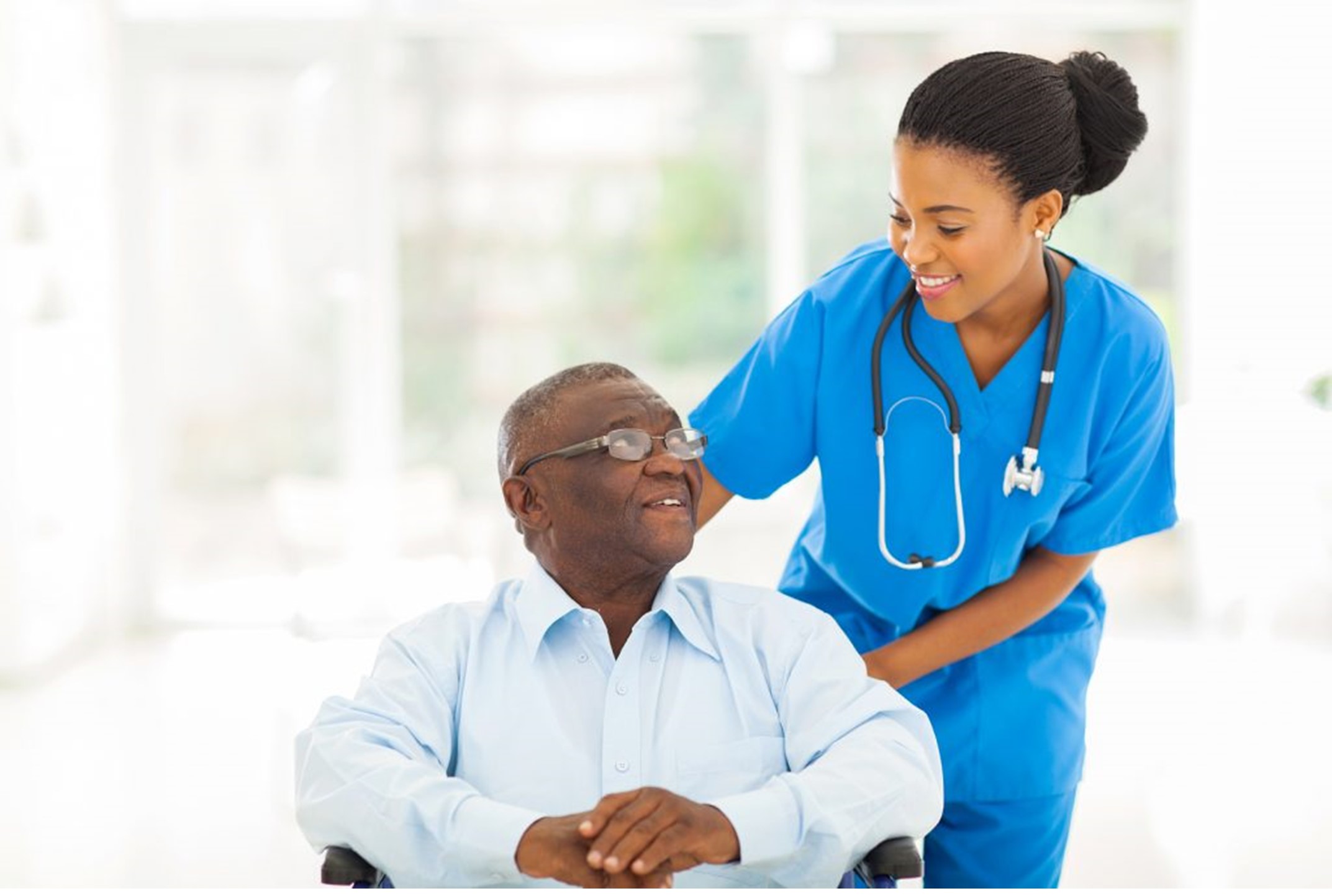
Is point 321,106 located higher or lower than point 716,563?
higher

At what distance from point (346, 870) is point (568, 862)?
9.6 inches

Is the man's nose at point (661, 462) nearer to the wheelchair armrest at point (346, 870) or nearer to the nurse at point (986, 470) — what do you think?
the nurse at point (986, 470)

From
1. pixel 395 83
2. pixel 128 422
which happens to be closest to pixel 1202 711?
→ pixel 395 83

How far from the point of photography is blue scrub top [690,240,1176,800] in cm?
191

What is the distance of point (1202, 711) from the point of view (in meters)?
4.70

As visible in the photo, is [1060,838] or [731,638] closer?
[731,638]

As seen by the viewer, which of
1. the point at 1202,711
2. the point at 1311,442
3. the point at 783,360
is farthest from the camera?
the point at 1311,442

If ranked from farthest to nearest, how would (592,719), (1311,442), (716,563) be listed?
(716,563)
(1311,442)
(592,719)

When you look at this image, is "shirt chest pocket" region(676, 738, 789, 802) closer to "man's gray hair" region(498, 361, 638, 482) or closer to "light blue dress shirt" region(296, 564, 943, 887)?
"light blue dress shirt" region(296, 564, 943, 887)

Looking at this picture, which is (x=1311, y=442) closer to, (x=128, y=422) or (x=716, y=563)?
(x=716, y=563)

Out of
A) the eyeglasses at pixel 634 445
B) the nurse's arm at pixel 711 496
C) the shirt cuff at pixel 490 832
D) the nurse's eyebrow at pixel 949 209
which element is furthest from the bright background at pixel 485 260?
the shirt cuff at pixel 490 832

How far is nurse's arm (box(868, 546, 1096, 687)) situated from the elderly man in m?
0.13

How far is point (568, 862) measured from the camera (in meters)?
1.49

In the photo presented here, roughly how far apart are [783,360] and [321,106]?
4.43 m
